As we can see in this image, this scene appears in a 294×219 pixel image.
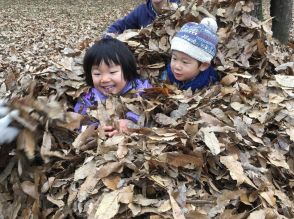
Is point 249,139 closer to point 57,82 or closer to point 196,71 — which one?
point 196,71

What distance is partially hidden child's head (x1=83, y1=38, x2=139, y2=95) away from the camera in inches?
139

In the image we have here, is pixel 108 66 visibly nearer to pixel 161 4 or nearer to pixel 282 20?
pixel 161 4

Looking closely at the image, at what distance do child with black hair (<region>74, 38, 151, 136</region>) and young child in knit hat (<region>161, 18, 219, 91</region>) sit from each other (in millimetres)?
408

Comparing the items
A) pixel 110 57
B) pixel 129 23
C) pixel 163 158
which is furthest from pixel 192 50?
pixel 129 23

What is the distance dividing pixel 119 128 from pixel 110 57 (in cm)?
76

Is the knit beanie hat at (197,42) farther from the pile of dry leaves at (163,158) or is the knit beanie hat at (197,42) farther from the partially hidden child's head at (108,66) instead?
the partially hidden child's head at (108,66)

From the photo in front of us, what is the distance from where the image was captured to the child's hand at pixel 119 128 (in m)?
2.98

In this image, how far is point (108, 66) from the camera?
3533 mm

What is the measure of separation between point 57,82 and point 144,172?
1584 mm

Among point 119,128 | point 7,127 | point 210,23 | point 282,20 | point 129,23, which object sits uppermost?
point 7,127

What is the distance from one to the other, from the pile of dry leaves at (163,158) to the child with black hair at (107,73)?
184 millimetres

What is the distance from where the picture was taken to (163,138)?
279 centimetres

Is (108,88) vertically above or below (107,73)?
below

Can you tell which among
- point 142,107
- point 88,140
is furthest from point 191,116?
point 88,140
